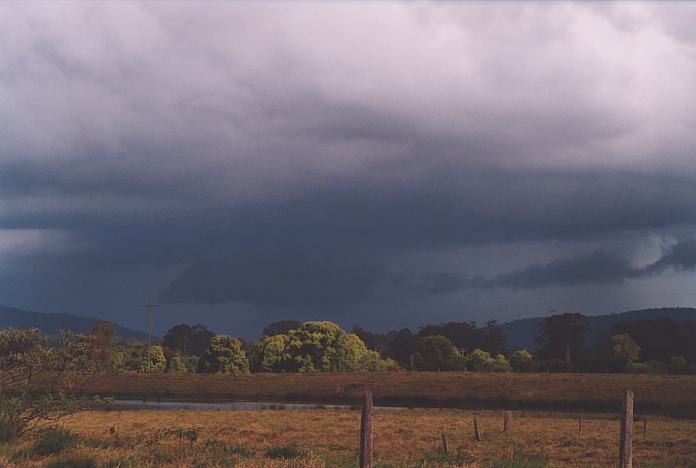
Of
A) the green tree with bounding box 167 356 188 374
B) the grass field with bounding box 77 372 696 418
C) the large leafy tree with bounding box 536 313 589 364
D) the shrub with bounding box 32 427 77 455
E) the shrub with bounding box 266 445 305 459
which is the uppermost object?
the large leafy tree with bounding box 536 313 589 364

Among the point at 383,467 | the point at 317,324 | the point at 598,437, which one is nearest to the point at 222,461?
the point at 383,467

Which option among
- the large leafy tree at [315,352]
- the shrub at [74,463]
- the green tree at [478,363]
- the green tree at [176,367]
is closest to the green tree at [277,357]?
the large leafy tree at [315,352]

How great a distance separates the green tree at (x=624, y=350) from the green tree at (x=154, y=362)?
73.7 meters

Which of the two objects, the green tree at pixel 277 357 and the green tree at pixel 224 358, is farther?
the green tree at pixel 277 357

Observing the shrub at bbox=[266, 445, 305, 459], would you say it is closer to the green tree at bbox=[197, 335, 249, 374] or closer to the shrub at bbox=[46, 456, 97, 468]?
the shrub at bbox=[46, 456, 97, 468]

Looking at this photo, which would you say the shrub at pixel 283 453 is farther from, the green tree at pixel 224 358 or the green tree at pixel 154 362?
the green tree at pixel 154 362

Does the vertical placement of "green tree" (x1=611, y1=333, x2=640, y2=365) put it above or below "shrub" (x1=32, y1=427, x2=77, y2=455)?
above

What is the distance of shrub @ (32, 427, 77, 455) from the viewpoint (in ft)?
88.0

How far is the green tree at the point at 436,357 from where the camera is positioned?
128 m

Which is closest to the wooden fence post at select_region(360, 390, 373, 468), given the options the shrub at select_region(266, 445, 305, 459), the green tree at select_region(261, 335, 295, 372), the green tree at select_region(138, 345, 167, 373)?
the shrub at select_region(266, 445, 305, 459)

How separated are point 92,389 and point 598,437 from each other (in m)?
78.5

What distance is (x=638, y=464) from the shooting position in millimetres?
32594

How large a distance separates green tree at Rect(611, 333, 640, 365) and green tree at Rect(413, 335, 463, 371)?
83.8 feet

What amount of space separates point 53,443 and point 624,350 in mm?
115994
